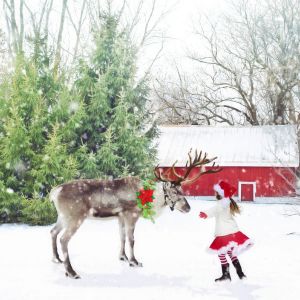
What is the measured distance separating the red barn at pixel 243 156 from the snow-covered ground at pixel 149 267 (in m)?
11.6

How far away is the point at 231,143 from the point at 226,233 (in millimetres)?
21137

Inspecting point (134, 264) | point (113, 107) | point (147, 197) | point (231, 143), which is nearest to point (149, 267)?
point (134, 264)

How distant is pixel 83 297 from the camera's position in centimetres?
724

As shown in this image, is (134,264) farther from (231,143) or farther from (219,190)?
(231,143)

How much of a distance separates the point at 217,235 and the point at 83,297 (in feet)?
7.69

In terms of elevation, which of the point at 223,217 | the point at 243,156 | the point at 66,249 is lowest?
the point at 66,249

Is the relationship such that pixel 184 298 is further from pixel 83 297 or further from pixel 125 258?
Answer: pixel 125 258

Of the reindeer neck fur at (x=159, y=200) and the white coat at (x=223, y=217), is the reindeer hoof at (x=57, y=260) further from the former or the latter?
the white coat at (x=223, y=217)

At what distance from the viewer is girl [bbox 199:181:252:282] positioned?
7922 mm

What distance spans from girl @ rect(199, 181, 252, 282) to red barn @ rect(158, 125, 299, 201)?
1768 centimetres

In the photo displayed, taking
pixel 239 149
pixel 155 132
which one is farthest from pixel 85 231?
pixel 239 149

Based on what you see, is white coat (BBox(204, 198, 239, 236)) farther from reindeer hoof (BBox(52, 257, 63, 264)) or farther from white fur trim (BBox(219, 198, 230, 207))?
reindeer hoof (BBox(52, 257, 63, 264))

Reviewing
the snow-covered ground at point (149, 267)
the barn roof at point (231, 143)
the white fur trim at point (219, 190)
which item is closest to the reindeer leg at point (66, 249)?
the snow-covered ground at point (149, 267)

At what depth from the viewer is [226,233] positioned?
8016 millimetres
